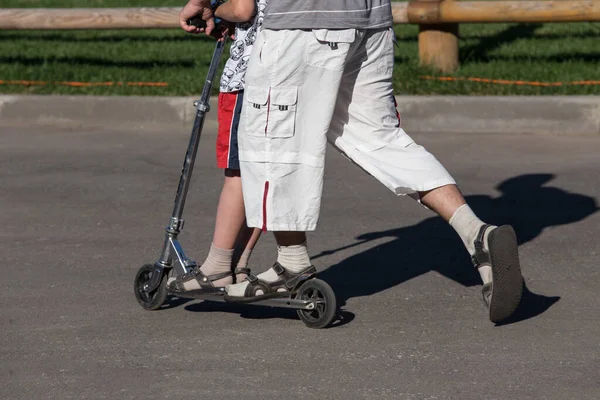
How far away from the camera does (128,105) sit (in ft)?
30.4

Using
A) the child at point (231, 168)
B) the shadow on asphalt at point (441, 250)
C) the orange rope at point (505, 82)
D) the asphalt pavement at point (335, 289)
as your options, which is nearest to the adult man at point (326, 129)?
the child at point (231, 168)

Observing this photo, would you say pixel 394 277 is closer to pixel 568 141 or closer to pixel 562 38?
pixel 568 141

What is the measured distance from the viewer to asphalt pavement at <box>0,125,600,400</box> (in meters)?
3.97

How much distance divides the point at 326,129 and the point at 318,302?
2.19 feet

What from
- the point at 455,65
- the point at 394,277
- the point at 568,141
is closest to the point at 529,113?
the point at 568,141

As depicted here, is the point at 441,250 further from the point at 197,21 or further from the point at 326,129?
the point at 197,21

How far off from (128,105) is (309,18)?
5216 millimetres

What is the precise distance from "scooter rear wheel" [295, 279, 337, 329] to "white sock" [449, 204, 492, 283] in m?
0.53

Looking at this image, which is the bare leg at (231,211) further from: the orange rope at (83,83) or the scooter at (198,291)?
the orange rope at (83,83)

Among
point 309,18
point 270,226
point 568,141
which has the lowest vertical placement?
point 568,141

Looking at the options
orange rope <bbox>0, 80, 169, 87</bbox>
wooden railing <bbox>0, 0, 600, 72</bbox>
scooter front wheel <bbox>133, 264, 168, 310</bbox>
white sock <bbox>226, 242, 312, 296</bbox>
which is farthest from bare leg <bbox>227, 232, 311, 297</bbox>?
orange rope <bbox>0, 80, 169, 87</bbox>

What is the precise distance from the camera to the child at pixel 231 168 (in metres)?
4.43

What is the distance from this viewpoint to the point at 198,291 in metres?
4.69

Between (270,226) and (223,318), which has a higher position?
(270,226)
